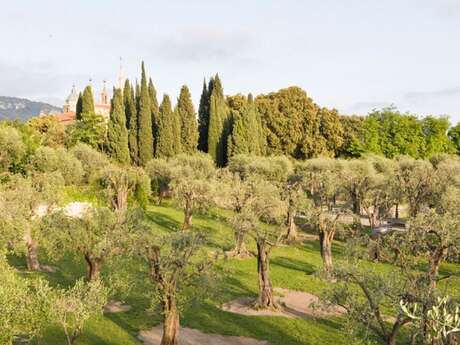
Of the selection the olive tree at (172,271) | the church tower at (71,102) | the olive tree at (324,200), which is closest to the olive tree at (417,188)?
the olive tree at (324,200)

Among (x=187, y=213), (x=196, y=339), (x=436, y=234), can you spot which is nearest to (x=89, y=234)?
(x=196, y=339)

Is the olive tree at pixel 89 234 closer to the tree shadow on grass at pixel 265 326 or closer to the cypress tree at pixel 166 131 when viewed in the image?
the tree shadow on grass at pixel 265 326

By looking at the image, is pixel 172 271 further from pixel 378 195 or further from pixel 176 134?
pixel 176 134

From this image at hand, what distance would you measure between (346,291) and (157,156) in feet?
210

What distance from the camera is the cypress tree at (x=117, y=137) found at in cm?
7775

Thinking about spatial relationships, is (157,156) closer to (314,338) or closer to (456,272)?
(456,272)

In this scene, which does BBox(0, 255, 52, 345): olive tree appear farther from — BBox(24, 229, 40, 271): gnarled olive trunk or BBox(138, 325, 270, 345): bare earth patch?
BBox(24, 229, 40, 271): gnarled olive trunk

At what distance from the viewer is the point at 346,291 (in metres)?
19.7

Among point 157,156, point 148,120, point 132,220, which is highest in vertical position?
point 148,120

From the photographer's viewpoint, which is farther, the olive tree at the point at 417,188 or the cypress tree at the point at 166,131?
the cypress tree at the point at 166,131

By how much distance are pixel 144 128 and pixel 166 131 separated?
13.1 ft

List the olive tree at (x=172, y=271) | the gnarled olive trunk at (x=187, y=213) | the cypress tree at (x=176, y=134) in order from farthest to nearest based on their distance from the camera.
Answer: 1. the cypress tree at (x=176, y=134)
2. the gnarled olive trunk at (x=187, y=213)
3. the olive tree at (x=172, y=271)

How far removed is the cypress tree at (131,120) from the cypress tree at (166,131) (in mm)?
4310

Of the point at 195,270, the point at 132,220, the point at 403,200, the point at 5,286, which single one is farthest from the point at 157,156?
the point at 5,286
